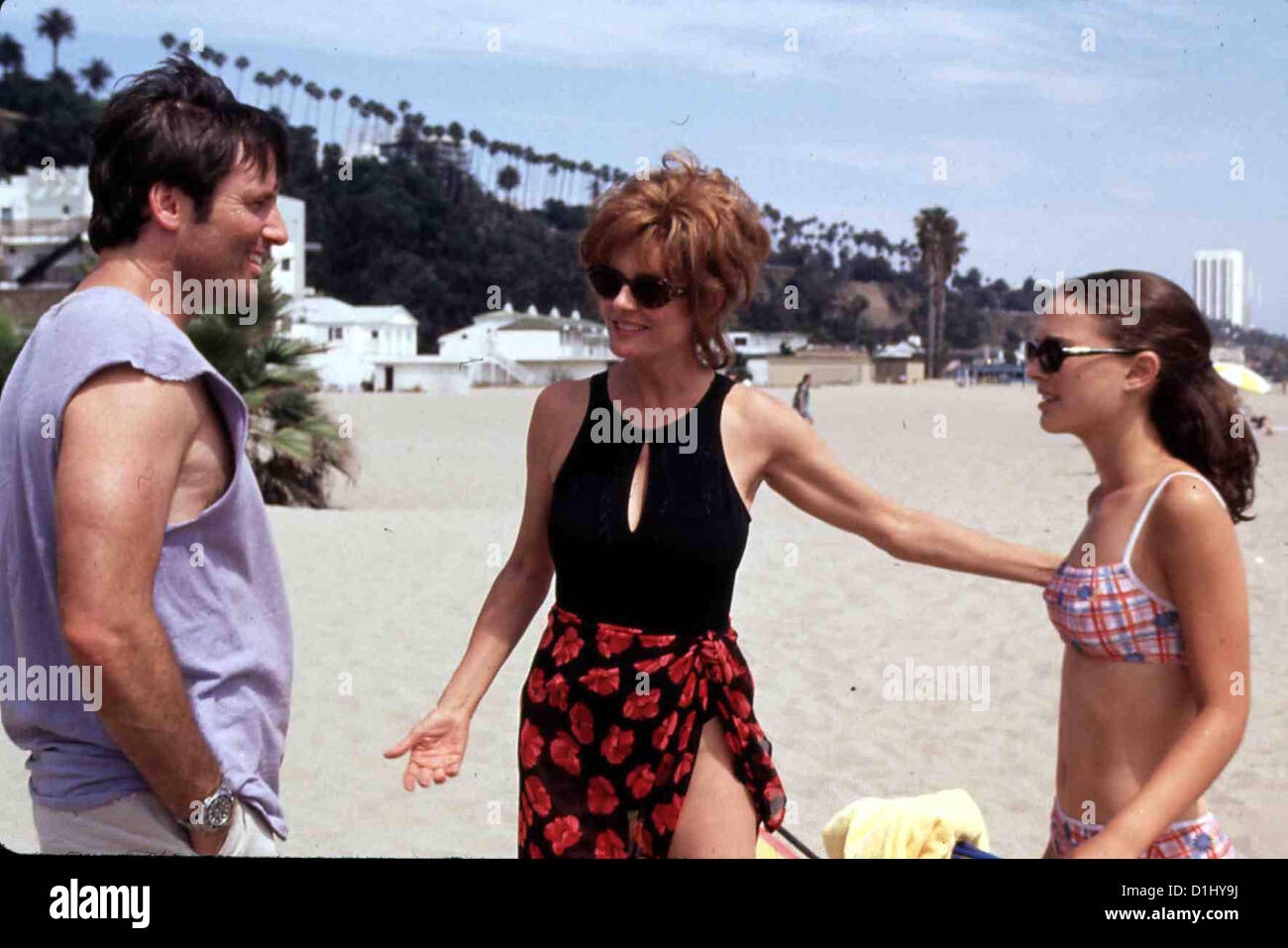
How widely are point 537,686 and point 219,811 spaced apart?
61cm

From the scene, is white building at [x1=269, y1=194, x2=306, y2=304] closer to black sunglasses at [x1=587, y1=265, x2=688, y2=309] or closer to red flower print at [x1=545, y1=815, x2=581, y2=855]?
black sunglasses at [x1=587, y1=265, x2=688, y2=309]

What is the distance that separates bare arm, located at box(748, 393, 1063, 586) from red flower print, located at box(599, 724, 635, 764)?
535 mm

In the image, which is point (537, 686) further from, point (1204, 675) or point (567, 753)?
point (1204, 675)

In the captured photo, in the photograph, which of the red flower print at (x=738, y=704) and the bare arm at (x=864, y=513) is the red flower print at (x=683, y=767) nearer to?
the red flower print at (x=738, y=704)

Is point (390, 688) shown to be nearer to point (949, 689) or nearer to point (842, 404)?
point (949, 689)

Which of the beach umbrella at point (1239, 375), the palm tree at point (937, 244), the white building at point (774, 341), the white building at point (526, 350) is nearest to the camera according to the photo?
the beach umbrella at point (1239, 375)

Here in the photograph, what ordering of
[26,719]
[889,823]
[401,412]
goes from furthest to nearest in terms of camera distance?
1. [401,412]
2. [889,823]
3. [26,719]

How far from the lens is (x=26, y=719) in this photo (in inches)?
81.7

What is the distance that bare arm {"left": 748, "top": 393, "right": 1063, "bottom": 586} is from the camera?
2.56 meters

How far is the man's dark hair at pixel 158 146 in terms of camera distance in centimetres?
210

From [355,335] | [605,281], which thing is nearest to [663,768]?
[605,281]

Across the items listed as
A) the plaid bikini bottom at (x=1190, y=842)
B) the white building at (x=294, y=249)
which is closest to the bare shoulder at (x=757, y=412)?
the plaid bikini bottom at (x=1190, y=842)
